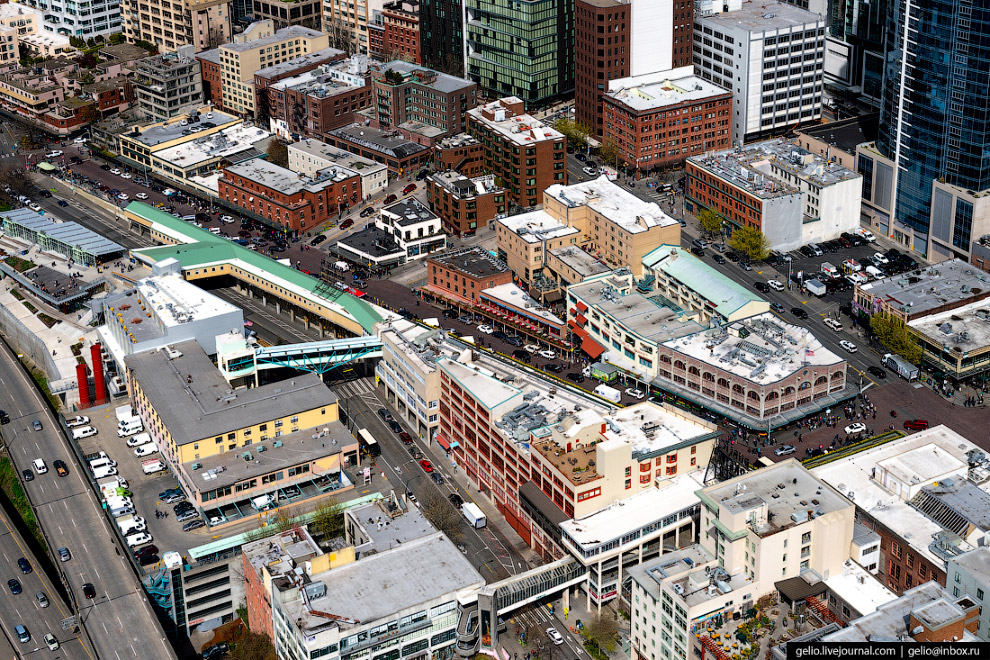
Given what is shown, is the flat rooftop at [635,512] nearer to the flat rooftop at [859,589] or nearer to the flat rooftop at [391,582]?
the flat rooftop at [391,582]

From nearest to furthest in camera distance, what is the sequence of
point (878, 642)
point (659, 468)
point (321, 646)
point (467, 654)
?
1. point (878, 642)
2. point (321, 646)
3. point (467, 654)
4. point (659, 468)

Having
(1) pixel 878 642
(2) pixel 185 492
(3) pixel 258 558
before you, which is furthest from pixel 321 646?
(1) pixel 878 642

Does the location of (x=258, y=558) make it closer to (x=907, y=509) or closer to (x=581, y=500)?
(x=581, y=500)

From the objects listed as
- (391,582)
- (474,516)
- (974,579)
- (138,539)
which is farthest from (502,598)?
(974,579)

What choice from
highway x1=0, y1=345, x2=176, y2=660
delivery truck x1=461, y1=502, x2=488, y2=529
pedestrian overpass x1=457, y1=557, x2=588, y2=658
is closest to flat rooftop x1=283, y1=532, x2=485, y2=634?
pedestrian overpass x1=457, y1=557, x2=588, y2=658

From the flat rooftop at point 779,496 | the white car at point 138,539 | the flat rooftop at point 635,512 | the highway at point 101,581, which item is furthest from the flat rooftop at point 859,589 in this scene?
the white car at point 138,539

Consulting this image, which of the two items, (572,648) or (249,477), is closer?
(572,648)
